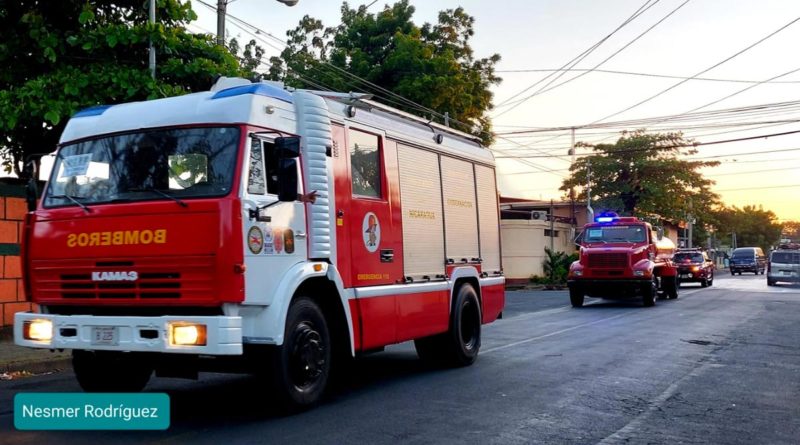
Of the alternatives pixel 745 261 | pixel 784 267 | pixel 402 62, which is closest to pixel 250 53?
pixel 402 62

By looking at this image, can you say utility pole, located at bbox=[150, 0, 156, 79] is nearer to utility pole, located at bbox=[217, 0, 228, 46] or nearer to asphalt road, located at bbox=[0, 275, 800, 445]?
utility pole, located at bbox=[217, 0, 228, 46]

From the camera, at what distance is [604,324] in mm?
16281

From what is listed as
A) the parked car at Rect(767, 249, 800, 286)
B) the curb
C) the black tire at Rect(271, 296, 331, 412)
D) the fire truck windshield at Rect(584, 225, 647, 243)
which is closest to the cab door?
the black tire at Rect(271, 296, 331, 412)

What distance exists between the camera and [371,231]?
8031 millimetres

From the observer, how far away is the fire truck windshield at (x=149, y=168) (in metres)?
6.37

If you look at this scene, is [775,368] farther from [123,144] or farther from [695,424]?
[123,144]

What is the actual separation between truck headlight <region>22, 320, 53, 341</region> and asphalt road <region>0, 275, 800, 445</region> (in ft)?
2.51

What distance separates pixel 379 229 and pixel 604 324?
31.4ft

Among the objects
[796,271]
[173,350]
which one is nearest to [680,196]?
[796,271]

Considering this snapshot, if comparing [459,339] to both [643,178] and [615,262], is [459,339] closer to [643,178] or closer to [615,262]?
[615,262]

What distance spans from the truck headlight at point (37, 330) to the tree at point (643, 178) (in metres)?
45.4

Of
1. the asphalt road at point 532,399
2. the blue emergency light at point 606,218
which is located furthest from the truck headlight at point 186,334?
the blue emergency light at point 606,218

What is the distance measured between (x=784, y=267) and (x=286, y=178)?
37.8 meters

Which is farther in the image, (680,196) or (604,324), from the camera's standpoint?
(680,196)
